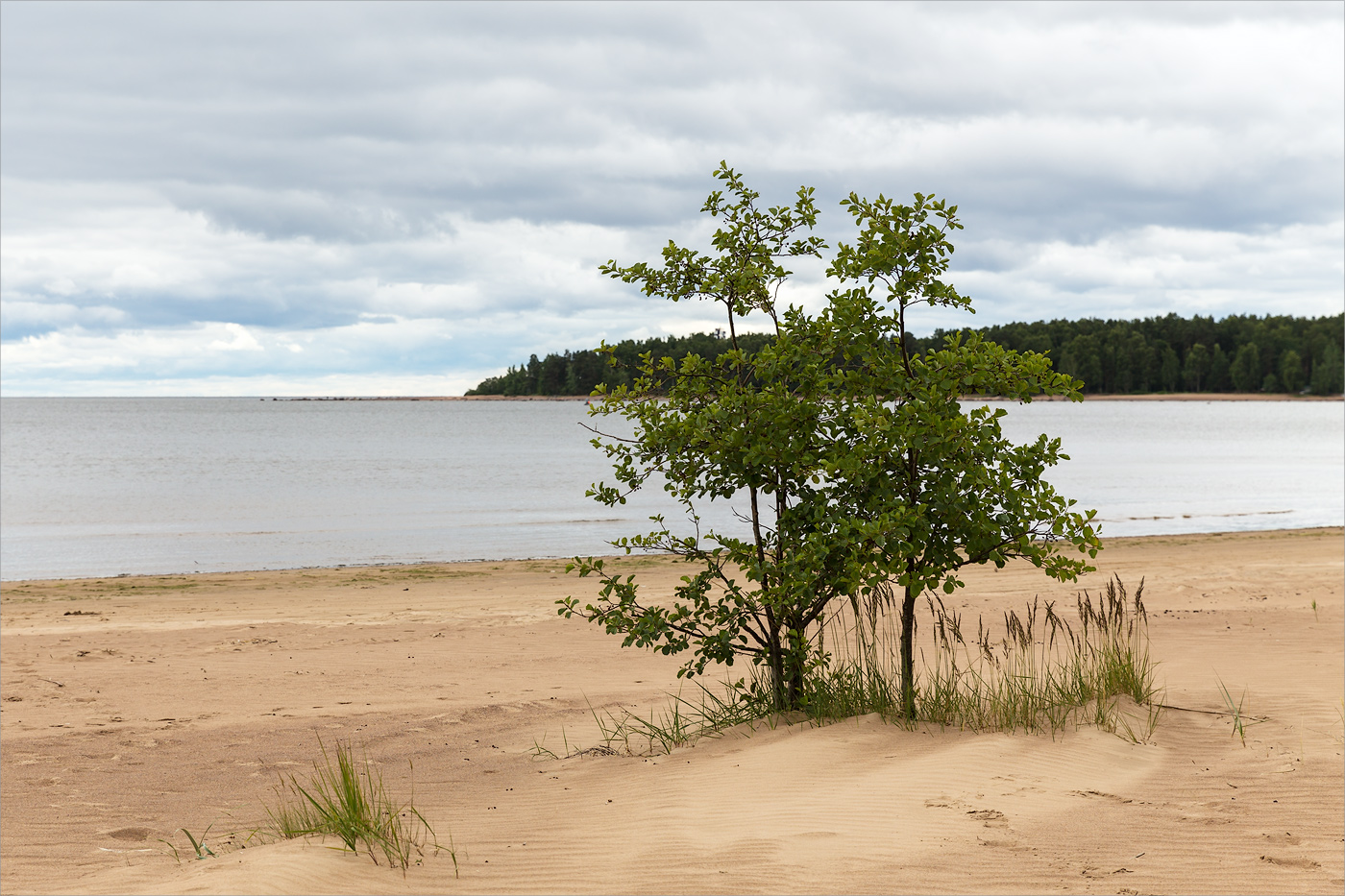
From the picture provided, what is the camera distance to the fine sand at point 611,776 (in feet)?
15.5

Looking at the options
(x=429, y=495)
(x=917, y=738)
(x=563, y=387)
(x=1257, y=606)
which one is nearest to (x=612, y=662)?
(x=917, y=738)

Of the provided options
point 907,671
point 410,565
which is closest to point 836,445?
point 907,671

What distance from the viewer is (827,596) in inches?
276

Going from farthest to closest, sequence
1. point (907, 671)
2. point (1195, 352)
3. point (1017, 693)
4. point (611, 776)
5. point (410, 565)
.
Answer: point (1195, 352)
point (410, 565)
point (1017, 693)
point (907, 671)
point (611, 776)

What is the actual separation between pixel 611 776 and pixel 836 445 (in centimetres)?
267

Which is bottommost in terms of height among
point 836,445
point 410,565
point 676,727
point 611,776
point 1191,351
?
point 410,565

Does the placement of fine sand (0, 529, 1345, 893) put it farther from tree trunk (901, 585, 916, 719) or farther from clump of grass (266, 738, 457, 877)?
tree trunk (901, 585, 916, 719)

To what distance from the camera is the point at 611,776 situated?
22.2 feet

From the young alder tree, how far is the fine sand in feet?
3.34

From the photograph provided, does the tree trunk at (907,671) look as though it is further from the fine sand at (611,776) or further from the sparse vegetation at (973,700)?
the fine sand at (611,776)

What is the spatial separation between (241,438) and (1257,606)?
8706 centimetres

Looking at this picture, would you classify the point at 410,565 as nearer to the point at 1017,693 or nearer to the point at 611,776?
the point at 611,776

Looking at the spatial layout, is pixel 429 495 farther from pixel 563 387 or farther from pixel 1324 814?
pixel 563 387

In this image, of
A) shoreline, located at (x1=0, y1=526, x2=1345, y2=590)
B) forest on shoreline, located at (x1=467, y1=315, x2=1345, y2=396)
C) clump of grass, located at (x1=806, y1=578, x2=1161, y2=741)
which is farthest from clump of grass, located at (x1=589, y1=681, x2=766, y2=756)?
forest on shoreline, located at (x1=467, y1=315, x2=1345, y2=396)
